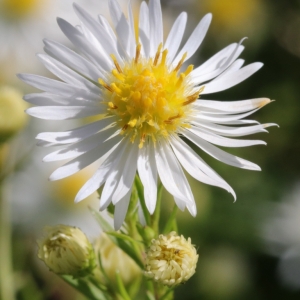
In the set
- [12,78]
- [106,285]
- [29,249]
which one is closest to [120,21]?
[106,285]

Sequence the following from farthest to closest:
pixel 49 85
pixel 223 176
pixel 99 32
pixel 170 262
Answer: pixel 223 176, pixel 99 32, pixel 49 85, pixel 170 262

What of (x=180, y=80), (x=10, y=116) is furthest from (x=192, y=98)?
(x=10, y=116)

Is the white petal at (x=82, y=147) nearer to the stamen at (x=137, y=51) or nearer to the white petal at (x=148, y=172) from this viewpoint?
the white petal at (x=148, y=172)

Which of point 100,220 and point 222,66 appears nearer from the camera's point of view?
point 100,220

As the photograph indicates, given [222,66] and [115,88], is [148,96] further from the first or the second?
[222,66]

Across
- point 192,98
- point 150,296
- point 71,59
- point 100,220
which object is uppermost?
point 71,59

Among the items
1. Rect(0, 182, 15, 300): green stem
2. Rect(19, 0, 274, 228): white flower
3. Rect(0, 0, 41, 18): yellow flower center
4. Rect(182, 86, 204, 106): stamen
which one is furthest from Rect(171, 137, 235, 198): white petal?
Rect(0, 0, 41, 18): yellow flower center

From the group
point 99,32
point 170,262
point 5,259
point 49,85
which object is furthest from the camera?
point 5,259
